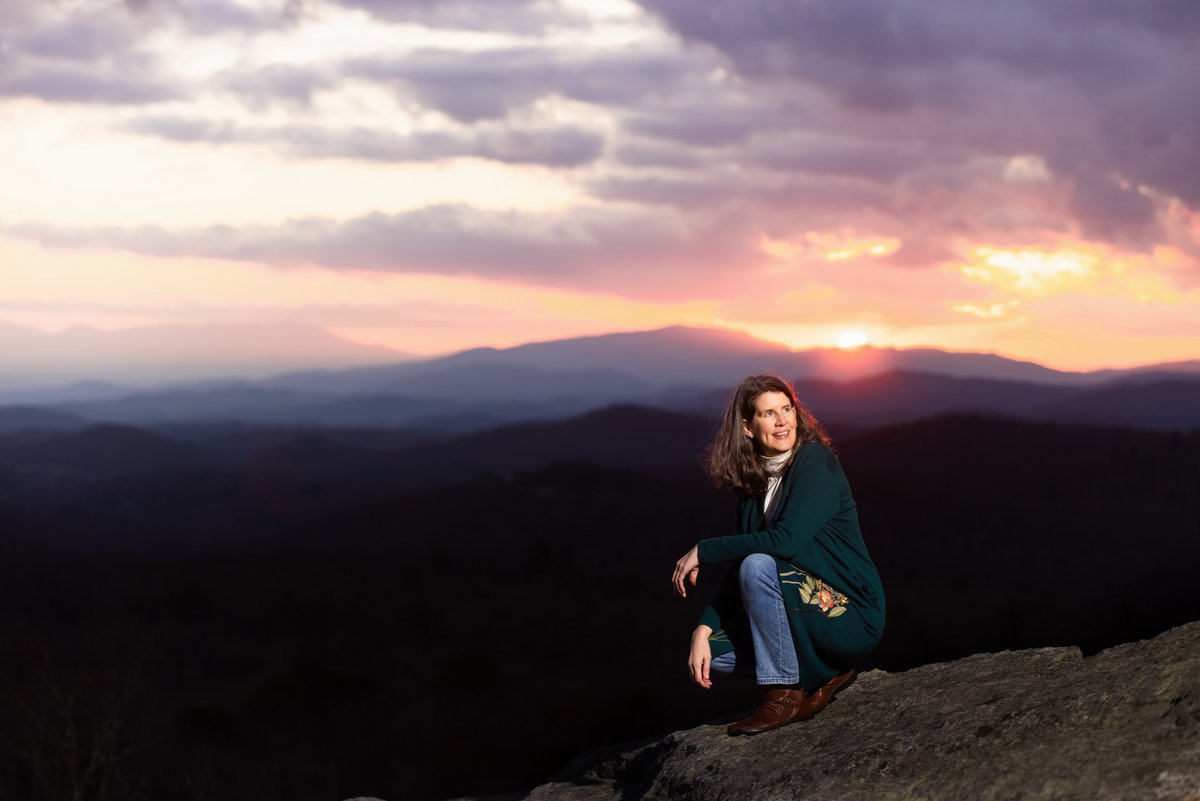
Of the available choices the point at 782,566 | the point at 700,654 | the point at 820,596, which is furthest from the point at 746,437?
the point at 700,654

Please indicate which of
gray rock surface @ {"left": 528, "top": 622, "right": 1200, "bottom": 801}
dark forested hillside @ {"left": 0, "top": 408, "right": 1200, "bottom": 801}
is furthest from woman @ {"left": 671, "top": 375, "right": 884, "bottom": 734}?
dark forested hillside @ {"left": 0, "top": 408, "right": 1200, "bottom": 801}

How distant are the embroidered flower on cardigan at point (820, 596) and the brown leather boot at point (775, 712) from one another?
22.0 inches

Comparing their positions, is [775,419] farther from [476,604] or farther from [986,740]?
[476,604]

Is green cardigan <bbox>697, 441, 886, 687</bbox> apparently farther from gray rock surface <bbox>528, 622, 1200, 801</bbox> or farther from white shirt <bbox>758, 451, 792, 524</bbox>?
gray rock surface <bbox>528, 622, 1200, 801</bbox>

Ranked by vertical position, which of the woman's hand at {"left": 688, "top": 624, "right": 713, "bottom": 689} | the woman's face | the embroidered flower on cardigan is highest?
the woman's face

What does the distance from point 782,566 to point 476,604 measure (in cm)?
6328

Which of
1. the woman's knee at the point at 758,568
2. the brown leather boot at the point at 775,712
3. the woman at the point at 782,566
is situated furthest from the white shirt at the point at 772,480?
the brown leather boot at the point at 775,712

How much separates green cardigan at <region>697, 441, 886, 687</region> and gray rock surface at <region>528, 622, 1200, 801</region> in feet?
1.47

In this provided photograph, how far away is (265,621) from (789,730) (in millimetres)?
63937

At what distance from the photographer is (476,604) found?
67188mm

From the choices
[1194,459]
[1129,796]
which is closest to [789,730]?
[1129,796]

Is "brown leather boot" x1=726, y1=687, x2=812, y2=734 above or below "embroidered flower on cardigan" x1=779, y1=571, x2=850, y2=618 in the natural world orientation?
below

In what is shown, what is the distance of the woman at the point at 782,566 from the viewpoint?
5516mm

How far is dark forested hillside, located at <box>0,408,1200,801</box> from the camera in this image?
126 feet
